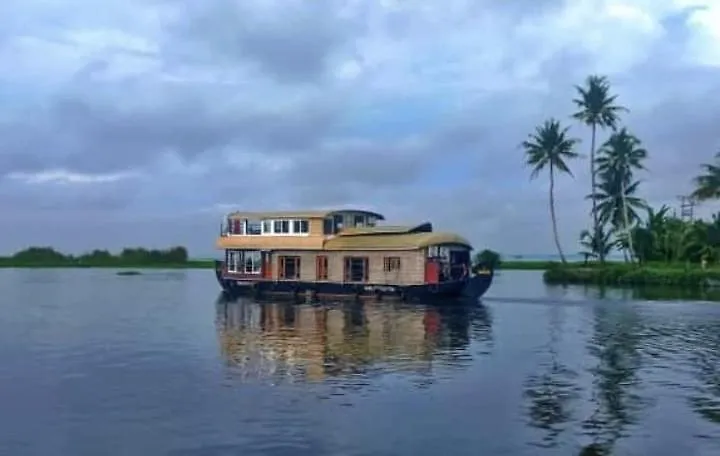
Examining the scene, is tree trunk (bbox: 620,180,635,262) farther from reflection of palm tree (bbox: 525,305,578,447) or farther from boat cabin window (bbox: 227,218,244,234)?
reflection of palm tree (bbox: 525,305,578,447)

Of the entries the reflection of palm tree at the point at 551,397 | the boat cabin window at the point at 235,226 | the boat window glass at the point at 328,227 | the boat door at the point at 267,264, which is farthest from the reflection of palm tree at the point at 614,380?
the boat cabin window at the point at 235,226

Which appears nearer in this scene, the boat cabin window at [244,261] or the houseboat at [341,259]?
the houseboat at [341,259]

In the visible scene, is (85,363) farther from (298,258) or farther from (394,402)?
(298,258)

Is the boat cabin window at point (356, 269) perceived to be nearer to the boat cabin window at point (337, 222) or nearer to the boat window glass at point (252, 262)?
the boat cabin window at point (337, 222)

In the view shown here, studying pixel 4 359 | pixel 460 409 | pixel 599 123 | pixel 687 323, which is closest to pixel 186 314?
pixel 4 359

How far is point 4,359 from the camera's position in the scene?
25359 millimetres

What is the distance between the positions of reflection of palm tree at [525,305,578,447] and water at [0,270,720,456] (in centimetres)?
5

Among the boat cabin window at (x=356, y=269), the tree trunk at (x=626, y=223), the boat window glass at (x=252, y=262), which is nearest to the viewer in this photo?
the boat cabin window at (x=356, y=269)

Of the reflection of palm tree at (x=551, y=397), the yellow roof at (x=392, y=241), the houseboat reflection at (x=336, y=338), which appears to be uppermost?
the yellow roof at (x=392, y=241)

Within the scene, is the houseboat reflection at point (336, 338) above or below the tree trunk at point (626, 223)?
below

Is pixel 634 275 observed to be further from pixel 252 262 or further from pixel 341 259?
pixel 252 262

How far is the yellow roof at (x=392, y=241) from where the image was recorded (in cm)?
4628

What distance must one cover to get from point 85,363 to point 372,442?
489 inches

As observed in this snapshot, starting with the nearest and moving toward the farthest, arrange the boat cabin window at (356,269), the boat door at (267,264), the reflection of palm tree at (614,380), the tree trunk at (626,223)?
the reflection of palm tree at (614,380) → the boat cabin window at (356,269) → the boat door at (267,264) → the tree trunk at (626,223)
